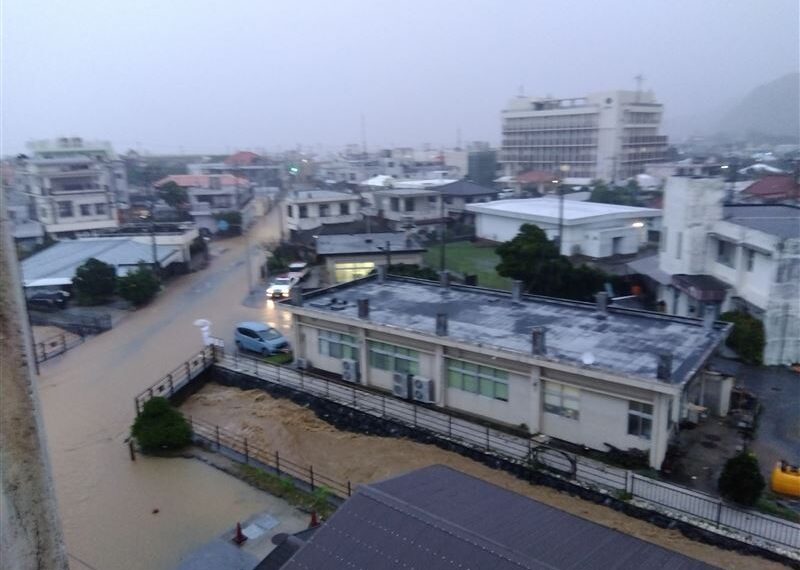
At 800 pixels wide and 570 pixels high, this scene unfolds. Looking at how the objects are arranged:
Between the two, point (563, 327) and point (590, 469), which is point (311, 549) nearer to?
point (590, 469)

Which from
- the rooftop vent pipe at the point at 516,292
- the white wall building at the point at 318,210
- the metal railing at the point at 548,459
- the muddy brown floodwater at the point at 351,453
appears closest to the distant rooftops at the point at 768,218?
the rooftop vent pipe at the point at 516,292

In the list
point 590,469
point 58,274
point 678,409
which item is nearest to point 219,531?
point 590,469

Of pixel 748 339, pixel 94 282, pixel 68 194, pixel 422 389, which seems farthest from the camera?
pixel 68 194

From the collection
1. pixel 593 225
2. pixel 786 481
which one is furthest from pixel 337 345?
pixel 593 225

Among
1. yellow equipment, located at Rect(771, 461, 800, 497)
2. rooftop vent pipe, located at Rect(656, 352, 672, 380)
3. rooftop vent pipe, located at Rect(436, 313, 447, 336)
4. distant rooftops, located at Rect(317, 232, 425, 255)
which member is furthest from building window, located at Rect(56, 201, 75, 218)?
yellow equipment, located at Rect(771, 461, 800, 497)

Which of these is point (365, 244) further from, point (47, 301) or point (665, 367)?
point (665, 367)

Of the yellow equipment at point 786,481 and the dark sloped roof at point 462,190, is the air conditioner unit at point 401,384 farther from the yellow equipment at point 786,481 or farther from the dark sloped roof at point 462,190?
the dark sloped roof at point 462,190
